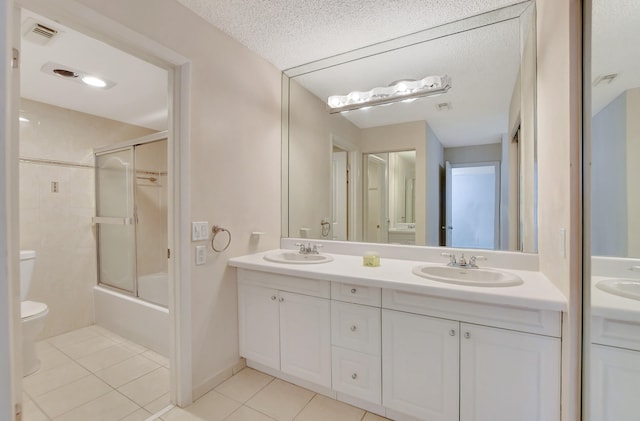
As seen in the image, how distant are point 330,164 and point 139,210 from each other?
2116mm

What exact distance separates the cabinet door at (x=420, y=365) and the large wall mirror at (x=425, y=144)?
0.71 metres

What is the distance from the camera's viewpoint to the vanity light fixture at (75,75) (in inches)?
78.7

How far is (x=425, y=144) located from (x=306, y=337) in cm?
156

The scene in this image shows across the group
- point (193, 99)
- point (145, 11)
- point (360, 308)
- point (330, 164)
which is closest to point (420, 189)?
point (330, 164)

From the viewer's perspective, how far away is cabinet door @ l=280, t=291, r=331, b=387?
64.6 inches

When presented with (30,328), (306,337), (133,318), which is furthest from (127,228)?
(306,337)

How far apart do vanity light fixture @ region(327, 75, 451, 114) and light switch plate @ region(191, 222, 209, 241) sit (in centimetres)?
137

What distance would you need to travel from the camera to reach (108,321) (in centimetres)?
266

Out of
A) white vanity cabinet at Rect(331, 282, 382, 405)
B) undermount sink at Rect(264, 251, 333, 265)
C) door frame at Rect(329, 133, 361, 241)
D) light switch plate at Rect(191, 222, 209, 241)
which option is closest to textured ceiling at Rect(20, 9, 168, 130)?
light switch plate at Rect(191, 222, 209, 241)

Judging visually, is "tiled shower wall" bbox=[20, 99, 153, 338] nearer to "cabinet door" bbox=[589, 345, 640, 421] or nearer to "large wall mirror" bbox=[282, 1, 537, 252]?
"large wall mirror" bbox=[282, 1, 537, 252]

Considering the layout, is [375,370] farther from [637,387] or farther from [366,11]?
[366,11]

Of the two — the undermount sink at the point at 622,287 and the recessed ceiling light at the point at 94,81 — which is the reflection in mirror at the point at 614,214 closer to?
the undermount sink at the point at 622,287

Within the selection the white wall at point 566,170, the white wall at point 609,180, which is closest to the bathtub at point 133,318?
the white wall at point 566,170

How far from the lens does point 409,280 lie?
55.2 inches
